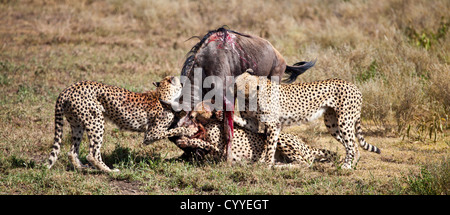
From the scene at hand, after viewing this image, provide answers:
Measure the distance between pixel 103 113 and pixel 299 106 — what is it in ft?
8.85

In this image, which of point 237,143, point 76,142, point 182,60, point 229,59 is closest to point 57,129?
point 76,142

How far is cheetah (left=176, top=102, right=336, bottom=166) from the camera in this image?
6.84 metres

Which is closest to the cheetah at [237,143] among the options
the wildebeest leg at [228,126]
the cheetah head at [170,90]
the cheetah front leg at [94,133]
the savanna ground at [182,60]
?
the wildebeest leg at [228,126]

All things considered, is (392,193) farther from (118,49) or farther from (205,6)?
(205,6)

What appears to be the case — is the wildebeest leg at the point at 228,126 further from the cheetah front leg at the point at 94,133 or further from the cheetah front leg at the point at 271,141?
the cheetah front leg at the point at 94,133

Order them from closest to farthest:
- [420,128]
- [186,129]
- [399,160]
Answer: [186,129], [399,160], [420,128]

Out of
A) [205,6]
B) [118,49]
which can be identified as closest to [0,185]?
[118,49]

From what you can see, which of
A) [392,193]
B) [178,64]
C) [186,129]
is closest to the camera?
[392,193]

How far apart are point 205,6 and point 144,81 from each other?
24.8ft

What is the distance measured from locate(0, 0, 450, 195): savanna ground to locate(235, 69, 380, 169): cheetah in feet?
1.57

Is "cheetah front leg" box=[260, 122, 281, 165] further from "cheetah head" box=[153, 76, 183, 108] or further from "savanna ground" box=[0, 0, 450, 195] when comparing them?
"cheetah head" box=[153, 76, 183, 108]

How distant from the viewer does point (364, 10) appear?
1681 cm

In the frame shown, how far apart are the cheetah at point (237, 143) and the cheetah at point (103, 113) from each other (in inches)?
7.2

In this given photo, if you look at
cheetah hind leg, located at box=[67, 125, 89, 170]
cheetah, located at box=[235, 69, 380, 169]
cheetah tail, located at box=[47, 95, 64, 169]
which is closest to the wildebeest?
cheetah, located at box=[235, 69, 380, 169]
